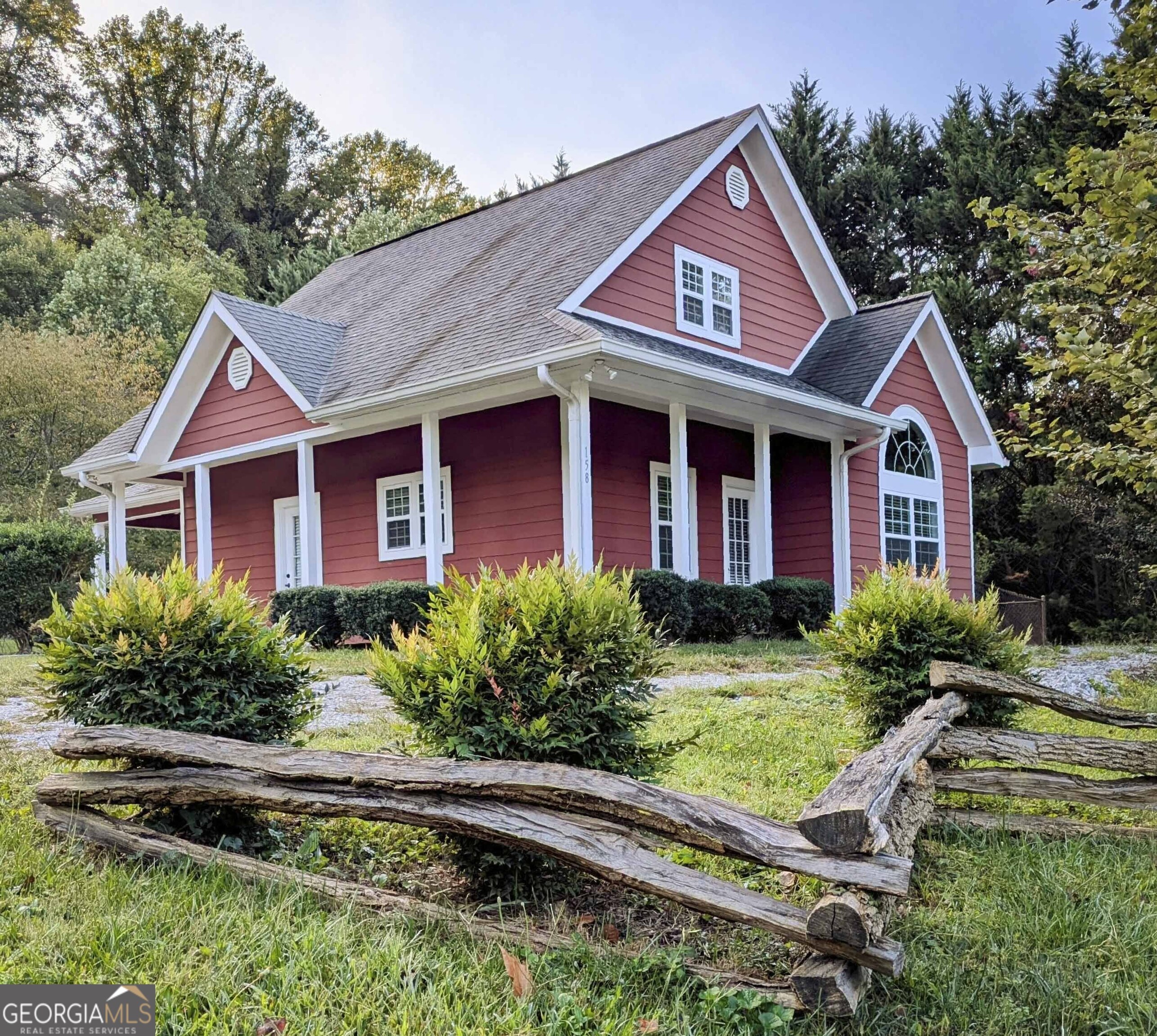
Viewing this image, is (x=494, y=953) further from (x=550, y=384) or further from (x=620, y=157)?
(x=620, y=157)

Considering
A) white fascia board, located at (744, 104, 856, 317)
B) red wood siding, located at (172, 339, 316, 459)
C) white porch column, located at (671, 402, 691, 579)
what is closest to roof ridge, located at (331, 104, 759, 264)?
white fascia board, located at (744, 104, 856, 317)

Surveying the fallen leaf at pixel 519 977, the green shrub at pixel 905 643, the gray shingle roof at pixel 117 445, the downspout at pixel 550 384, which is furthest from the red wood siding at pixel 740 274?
the fallen leaf at pixel 519 977

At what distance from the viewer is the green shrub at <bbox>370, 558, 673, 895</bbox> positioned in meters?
3.61

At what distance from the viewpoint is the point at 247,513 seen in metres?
18.4

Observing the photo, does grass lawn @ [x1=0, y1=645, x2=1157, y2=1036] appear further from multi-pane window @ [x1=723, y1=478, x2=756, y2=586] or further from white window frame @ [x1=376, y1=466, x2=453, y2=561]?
multi-pane window @ [x1=723, y1=478, x2=756, y2=586]

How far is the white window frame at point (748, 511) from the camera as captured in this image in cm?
1591

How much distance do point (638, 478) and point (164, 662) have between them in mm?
11016

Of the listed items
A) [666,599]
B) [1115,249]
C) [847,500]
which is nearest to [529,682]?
[1115,249]

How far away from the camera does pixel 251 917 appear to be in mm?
3178

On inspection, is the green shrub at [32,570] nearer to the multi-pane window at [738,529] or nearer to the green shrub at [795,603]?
the multi-pane window at [738,529]

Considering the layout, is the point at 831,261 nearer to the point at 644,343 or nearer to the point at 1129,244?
the point at 644,343

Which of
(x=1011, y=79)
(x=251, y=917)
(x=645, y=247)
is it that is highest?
(x=1011, y=79)

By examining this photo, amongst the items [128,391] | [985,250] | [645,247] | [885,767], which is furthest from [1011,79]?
[885,767]

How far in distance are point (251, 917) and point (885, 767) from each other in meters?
2.15
